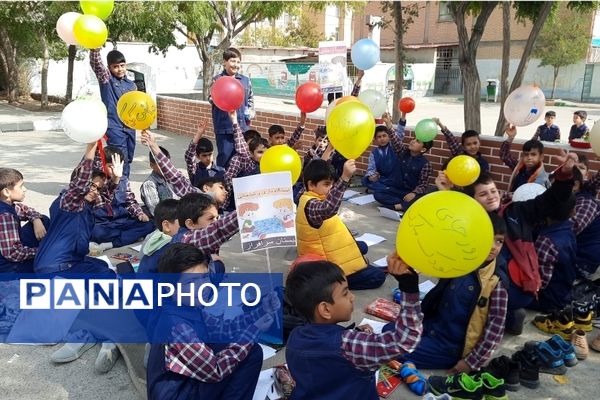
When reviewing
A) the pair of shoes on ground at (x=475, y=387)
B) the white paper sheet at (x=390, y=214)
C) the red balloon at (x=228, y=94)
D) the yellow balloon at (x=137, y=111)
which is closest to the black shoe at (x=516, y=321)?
the pair of shoes on ground at (x=475, y=387)

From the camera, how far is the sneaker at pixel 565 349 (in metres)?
3.11

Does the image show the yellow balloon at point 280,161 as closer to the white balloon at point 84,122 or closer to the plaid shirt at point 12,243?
the white balloon at point 84,122

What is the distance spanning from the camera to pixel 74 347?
10.7 ft

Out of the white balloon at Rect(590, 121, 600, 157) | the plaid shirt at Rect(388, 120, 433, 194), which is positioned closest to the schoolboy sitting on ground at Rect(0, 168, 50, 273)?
the plaid shirt at Rect(388, 120, 433, 194)

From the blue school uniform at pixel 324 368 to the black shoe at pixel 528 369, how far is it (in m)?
1.44

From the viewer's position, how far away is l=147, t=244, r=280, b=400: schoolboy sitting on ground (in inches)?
81.7

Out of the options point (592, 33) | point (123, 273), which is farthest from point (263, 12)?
point (592, 33)

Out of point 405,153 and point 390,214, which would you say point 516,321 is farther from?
point 405,153

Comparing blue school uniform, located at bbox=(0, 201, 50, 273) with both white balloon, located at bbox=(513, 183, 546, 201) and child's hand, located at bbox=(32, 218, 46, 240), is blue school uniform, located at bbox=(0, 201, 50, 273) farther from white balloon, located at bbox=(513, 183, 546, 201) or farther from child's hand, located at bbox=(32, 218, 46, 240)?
white balloon, located at bbox=(513, 183, 546, 201)

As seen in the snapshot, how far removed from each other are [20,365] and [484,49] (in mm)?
33993


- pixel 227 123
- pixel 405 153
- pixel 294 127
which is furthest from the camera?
pixel 294 127

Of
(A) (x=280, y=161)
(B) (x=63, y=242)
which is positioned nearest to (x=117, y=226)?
(B) (x=63, y=242)

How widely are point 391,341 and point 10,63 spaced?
850 inches

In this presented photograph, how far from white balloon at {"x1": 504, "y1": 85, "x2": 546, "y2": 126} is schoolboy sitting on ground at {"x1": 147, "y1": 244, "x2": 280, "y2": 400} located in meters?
3.79
